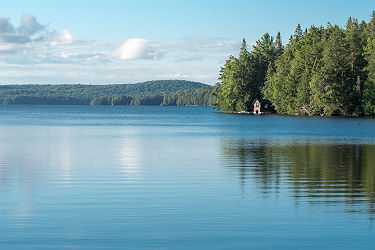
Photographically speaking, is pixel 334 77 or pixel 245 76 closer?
pixel 334 77

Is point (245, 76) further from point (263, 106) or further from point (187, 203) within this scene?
point (187, 203)

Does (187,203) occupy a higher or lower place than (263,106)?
lower

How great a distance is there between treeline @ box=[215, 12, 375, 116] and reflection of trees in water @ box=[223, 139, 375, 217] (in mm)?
70807

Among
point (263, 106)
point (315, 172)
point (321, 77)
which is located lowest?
point (315, 172)

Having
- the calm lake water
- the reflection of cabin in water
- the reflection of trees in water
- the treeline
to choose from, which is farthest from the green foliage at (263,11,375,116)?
the calm lake water

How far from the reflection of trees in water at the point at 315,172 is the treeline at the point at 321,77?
232 ft

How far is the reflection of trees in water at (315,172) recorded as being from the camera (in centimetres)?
1616

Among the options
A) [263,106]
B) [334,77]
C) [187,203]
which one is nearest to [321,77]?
[334,77]

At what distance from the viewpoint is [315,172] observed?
22.5 m

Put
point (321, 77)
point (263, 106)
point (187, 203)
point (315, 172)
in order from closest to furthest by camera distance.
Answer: point (187, 203) → point (315, 172) → point (321, 77) → point (263, 106)

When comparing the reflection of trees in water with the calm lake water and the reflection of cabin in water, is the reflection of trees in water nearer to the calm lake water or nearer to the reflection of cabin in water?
the calm lake water

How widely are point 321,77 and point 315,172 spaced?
85.7m

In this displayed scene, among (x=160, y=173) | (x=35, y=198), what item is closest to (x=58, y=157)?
(x=160, y=173)

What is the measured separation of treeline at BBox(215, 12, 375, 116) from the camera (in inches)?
4087
